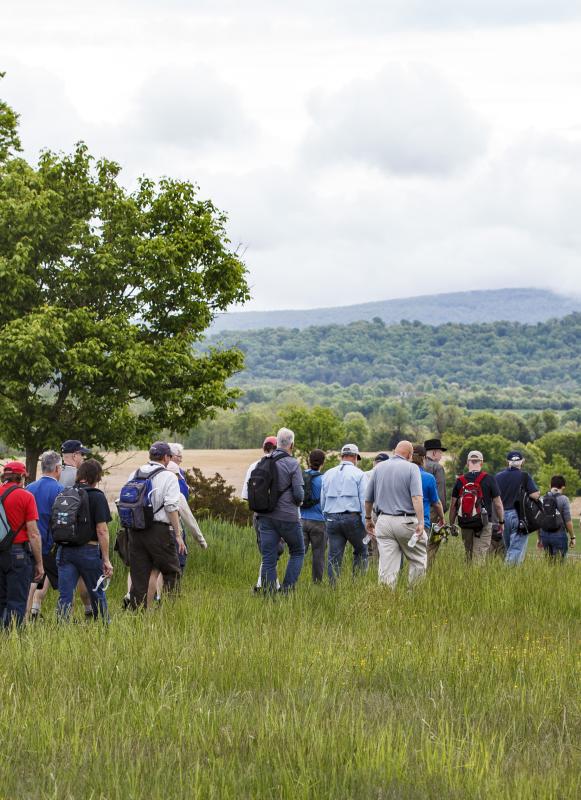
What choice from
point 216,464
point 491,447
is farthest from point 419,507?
point 491,447

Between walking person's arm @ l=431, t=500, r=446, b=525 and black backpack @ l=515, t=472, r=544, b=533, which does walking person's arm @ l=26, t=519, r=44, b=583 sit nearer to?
walking person's arm @ l=431, t=500, r=446, b=525

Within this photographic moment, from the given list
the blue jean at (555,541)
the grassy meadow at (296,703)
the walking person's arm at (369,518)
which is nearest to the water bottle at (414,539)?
the walking person's arm at (369,518)

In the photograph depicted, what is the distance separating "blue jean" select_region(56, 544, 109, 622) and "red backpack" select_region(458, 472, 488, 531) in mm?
5844

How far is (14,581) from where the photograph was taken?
32.0 ft

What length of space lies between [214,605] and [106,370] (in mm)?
12020

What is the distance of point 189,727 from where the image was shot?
20.0 feet

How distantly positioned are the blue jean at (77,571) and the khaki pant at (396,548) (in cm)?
322

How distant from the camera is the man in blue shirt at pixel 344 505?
1324 cm

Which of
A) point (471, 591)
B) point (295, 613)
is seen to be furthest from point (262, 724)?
point (471, 591)

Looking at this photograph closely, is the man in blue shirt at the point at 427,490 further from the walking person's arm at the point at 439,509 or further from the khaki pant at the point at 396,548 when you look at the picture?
the khaki pant at the point at 396,548

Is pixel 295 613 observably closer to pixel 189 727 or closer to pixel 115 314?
pixel 189 727

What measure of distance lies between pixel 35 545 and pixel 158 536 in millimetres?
1436

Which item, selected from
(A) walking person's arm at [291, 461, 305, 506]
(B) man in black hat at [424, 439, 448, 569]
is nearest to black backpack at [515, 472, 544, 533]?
(B) man in black hat at [424, 439, 448, 569]

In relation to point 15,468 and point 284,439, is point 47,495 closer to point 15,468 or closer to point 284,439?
point 15,468
